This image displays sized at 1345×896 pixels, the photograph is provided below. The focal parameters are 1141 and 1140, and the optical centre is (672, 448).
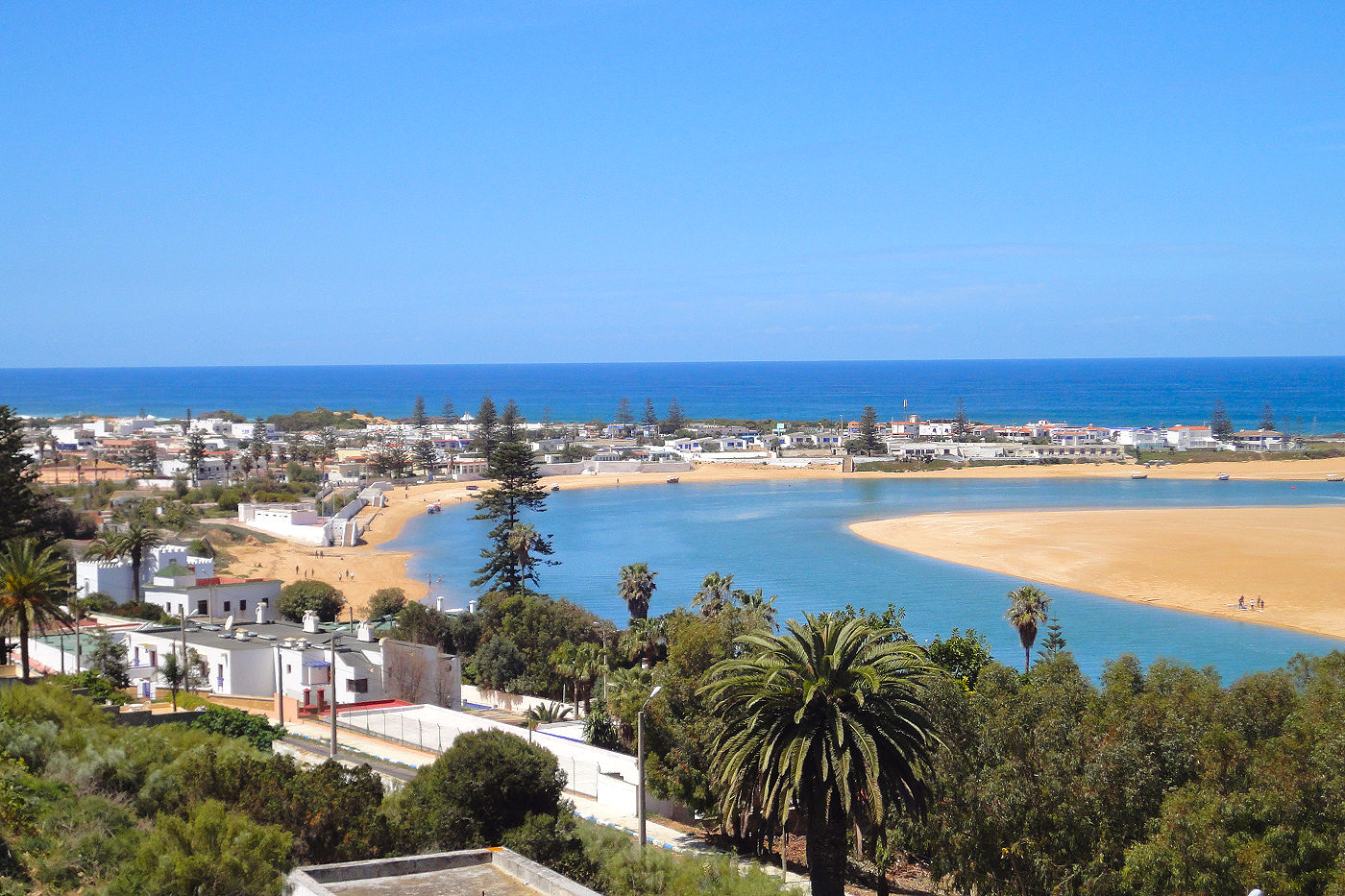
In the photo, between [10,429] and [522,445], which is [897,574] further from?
[10,429]

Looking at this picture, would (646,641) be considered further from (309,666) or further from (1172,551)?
(1172,551)

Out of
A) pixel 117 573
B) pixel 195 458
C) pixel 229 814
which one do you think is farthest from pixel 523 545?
pixel 195 458

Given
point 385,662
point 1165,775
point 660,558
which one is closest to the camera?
point 1165,775

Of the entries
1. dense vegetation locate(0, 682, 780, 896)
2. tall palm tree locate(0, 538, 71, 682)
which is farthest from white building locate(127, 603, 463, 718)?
dense vegetation locate(0, 682, 780, 896)

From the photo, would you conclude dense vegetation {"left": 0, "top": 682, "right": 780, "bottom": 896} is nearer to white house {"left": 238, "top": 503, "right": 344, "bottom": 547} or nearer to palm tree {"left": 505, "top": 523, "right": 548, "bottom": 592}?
palm tree {"left": 505, "top": 523, "right": 548, "bottom": 592}

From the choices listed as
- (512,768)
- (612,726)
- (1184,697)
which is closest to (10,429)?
(612,726)

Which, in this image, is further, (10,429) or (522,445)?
(522,445)

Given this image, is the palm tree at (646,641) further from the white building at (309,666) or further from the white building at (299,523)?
the white building at (299,523)
